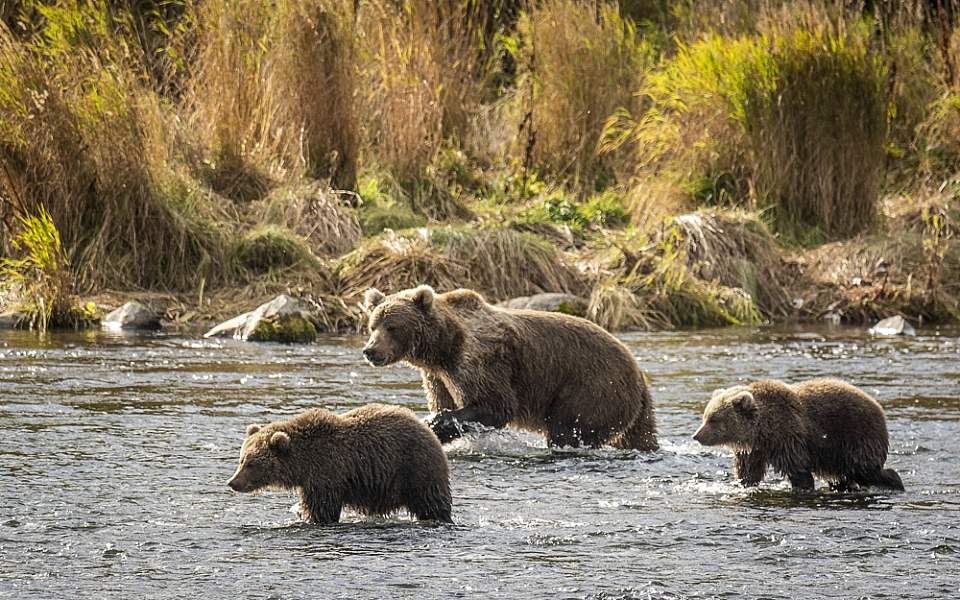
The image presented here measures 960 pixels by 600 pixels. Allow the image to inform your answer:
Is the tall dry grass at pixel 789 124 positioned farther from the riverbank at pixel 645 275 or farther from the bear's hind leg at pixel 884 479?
the bear's hind leg at pixel 884 479

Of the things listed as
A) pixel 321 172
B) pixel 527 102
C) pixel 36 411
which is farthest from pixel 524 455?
pixel 527 102

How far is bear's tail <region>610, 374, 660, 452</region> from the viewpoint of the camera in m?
9.67

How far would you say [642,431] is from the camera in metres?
9.70

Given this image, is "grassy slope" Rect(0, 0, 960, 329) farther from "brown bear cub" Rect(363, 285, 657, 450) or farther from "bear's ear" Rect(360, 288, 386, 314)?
"brown bear cub" Rect(363, 285, 657, 450)

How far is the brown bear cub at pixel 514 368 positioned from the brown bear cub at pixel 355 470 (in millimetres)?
1798

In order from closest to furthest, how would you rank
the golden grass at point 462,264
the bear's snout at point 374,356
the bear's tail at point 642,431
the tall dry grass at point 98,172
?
the bear's snout at point 374,356 → the bear's tail at point 642,431 → the tall dry grass at point 98,172 → the golden grass at point 462,264

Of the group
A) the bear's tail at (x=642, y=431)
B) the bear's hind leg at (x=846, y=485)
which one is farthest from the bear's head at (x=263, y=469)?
the bear's hind leg at (x=846, y=485)

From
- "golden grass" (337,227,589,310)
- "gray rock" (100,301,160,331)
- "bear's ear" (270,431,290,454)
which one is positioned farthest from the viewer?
"golden grass" (337,227,589,310)

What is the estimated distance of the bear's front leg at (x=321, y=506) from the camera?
745 cm

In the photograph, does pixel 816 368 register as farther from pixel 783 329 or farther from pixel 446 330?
pixel 446 330

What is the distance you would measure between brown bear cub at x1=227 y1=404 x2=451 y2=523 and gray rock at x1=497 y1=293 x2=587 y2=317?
8.07 m

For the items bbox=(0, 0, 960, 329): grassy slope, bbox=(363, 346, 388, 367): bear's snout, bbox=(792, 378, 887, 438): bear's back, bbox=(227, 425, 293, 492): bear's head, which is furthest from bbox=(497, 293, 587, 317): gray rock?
bbox=(227, 425, 293, 492): bear's head

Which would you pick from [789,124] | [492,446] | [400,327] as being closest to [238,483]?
[400,327]

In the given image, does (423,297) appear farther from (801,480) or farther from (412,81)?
(412,81)
